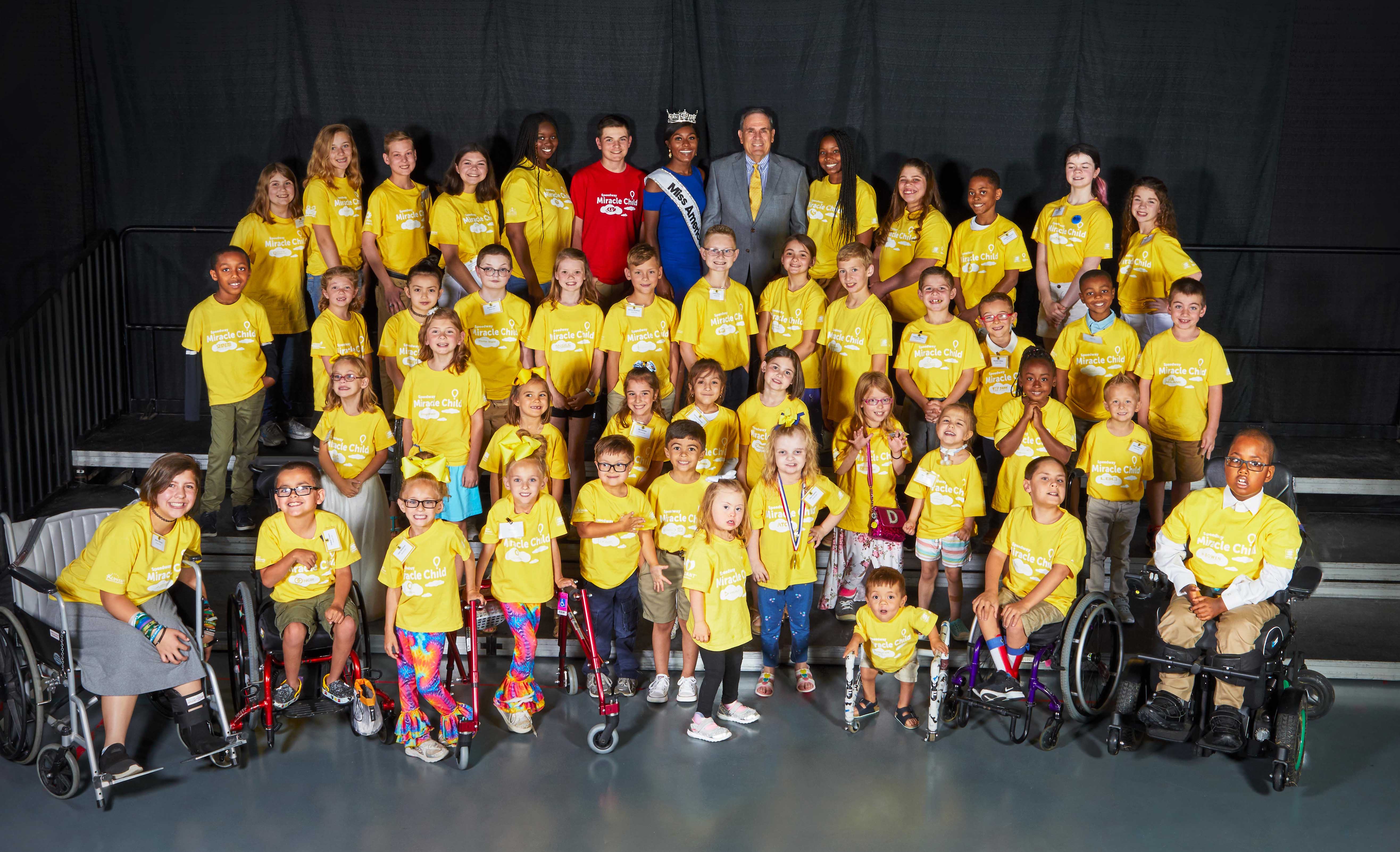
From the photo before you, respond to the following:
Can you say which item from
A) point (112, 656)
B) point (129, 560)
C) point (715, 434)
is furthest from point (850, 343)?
point (112, 656)

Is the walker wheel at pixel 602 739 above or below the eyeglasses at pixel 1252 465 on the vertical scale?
below

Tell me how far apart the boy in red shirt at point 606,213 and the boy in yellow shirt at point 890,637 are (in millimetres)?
2577

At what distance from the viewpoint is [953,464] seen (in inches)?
203

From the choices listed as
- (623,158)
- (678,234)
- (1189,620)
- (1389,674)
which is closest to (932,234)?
(678,234)

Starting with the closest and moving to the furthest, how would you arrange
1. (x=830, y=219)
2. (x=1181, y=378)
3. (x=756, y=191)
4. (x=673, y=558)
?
(x=673, y=558)
(x=1181, y=378)
(x=756, y=191)
(x=830, y=219)

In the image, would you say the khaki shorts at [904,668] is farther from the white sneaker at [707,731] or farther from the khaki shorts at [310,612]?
the khaki shorts at [310,612]

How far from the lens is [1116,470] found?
5.29 metres

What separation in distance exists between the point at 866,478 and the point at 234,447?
336cm

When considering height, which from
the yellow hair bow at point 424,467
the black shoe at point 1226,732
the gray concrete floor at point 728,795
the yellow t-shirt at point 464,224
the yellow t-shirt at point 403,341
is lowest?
the gray concrete floor at point 728,795

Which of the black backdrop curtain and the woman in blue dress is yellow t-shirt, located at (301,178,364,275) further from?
the woman in blue dress

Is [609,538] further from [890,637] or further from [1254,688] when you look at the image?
[1254,688]

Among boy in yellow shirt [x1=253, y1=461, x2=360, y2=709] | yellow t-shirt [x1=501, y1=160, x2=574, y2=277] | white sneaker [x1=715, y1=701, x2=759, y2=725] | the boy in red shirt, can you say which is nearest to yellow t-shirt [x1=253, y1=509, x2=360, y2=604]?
boy in yellow shirt [x1=253, y1=461, x2=360, y2=709]

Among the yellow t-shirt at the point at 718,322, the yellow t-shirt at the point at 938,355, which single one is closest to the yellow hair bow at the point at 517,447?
the yellow t-shirt at the point at 718,322

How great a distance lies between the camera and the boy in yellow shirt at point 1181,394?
18.1 ft
